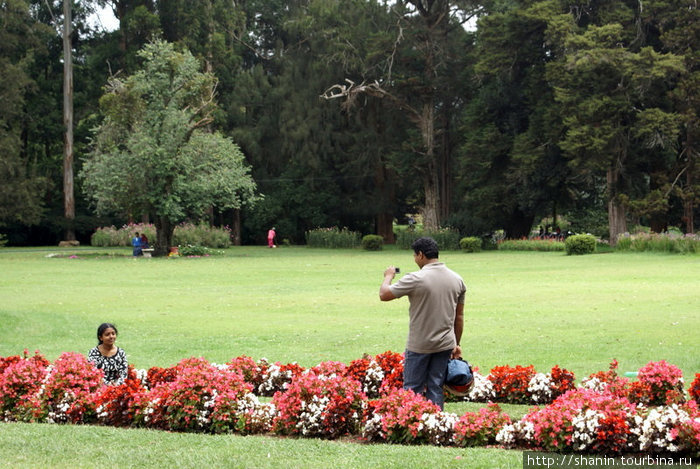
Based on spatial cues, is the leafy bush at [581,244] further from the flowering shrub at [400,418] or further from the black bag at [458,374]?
the flowering shrub at [400,418]

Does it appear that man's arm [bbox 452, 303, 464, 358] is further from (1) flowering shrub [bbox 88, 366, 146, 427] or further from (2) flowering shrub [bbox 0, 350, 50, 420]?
(2) flowering shrub [bbox 0, 350, 50, 420]

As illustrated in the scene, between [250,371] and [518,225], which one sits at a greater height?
[518,225]

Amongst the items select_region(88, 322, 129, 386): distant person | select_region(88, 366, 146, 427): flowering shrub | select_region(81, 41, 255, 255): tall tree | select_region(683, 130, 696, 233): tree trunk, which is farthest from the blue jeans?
select_region(683, 130, 696, 233): tree trunk

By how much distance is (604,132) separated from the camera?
4022 centimetres

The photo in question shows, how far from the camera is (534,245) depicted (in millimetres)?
43406

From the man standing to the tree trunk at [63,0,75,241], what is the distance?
5113cm

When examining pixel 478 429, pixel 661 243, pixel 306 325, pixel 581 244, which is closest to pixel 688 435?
pixel 478 429

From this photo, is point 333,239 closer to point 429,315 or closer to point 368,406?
point 368,406

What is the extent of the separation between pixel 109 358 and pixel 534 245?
1436 inches

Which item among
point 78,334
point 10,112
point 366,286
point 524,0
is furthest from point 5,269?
point 524,0

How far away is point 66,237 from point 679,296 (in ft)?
Answer: 146

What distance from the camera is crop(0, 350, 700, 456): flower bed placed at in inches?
245

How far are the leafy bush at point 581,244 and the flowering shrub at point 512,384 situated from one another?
1182 inches

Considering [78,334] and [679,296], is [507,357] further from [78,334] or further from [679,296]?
[679,296]
